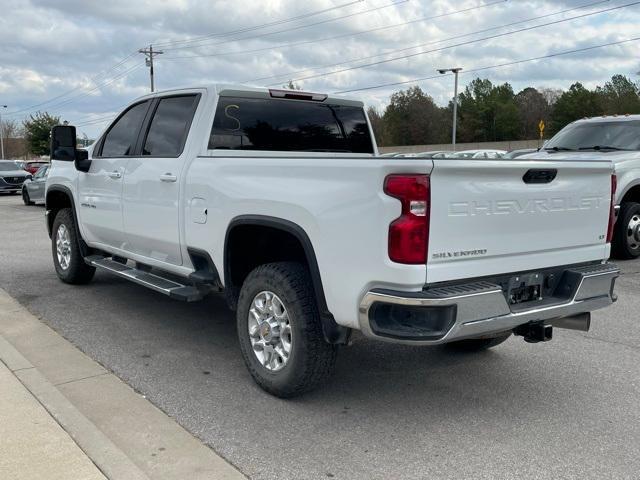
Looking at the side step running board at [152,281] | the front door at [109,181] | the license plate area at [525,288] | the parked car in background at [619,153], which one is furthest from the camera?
the parked car in background at [619,153]

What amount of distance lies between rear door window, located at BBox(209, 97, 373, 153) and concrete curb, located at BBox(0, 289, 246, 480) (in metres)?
1.97

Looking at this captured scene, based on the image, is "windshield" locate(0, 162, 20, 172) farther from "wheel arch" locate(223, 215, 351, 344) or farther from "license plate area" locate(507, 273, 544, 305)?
"license plate area" locate(507, 273, 544, 305)

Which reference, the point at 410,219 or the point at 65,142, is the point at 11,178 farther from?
the point at 410,219

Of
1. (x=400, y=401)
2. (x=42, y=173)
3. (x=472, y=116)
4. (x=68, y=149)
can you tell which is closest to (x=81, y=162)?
(x=68, y=149)

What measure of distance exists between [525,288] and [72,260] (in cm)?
532

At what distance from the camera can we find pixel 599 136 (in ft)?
32.4

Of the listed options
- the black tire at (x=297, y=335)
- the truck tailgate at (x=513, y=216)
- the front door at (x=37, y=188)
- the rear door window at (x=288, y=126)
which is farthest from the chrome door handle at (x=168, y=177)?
the front door at (x=37, y=188)

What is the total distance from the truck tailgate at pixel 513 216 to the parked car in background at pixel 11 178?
2740cm

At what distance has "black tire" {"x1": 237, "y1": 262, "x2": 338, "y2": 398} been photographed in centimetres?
383

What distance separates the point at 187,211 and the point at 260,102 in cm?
117

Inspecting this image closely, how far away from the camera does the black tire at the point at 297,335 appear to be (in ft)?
12.6

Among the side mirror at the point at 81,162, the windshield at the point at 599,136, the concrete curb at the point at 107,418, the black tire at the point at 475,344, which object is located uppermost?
the windshield at the point at 599,136

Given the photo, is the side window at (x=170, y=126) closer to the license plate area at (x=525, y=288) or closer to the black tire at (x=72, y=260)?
the black tire at (x=72, y=260)

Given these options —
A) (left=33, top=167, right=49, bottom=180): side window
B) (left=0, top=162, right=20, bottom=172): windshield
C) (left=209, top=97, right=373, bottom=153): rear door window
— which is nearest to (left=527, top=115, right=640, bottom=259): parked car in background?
(left=209, top=97, right=373, bottom=153): rear door window
